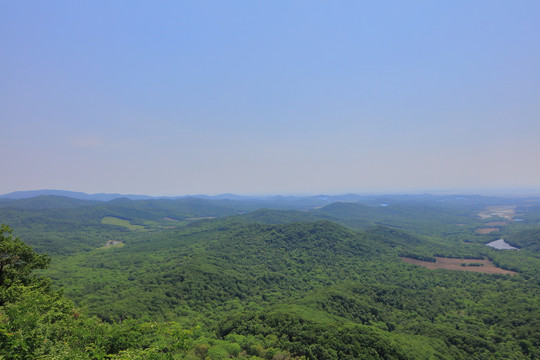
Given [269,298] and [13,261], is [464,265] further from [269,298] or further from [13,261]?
[13,261]

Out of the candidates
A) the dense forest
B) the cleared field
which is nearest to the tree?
the dense forest

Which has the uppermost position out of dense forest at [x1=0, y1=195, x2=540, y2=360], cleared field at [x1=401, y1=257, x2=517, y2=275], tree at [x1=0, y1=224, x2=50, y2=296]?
tree at [x1=0, y1=224, x2=50, y2=296]

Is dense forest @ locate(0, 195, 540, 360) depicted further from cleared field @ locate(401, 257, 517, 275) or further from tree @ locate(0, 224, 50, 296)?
cleared field @ locate(401, 257, 517, 275)

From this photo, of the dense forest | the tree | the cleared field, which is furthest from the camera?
the cleared field

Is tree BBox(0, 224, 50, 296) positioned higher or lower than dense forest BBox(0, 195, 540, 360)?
higher

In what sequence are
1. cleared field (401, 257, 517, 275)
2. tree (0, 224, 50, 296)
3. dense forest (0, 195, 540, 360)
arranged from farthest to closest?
cleared field (401, 257, 517, 275) → tree (0, 224, 50, 296) → dense forest (0, 195, 540, 360)

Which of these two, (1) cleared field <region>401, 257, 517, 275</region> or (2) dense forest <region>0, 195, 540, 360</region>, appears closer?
(2) dense forest <region>0, 195, 540, 360</region>
